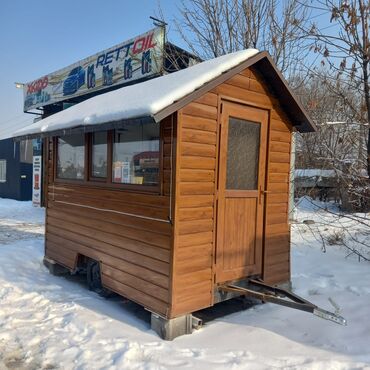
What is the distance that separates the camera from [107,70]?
13.1m

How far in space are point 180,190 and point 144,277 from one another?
1.21 meters

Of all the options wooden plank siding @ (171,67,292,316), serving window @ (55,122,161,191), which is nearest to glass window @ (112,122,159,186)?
serving window @ (55,122,161,191)

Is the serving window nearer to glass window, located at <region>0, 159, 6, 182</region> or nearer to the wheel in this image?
the wheel

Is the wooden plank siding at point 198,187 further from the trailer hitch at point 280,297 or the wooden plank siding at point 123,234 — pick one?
the trailer hitch at point 280,297

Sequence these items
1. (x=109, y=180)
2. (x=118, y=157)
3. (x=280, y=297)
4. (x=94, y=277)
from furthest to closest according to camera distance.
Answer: (x=94, y=277), (x=109, y=180), (x=118, y=157), (x=280, y=297)

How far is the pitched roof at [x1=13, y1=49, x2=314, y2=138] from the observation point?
4115 millimetres

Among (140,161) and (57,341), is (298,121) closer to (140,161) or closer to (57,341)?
(140,161)

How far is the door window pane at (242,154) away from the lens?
4.96 m

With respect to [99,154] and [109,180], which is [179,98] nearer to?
[109,180]

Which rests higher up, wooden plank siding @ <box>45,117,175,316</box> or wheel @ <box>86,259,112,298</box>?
wooden plank siding @ <box>45,117,175,316</box>

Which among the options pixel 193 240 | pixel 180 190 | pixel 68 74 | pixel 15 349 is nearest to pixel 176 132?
pixel 180 190

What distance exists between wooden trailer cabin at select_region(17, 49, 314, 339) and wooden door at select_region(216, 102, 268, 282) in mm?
14

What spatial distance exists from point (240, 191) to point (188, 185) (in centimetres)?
91

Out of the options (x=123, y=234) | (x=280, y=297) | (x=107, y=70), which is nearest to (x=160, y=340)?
(x=123, y=234)
